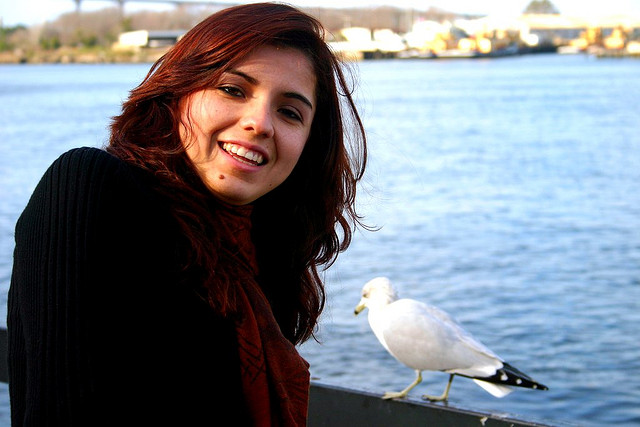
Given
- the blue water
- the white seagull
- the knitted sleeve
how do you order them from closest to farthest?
the knitted sleeve
the white seagull
the blue water

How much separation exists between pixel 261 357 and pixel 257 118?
0.36 metres

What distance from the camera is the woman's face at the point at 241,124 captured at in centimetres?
136

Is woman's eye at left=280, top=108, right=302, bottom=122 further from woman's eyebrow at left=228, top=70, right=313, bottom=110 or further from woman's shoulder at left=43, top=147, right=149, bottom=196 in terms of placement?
woman's shoulder at left=43, top=147, right=149, bottom=196

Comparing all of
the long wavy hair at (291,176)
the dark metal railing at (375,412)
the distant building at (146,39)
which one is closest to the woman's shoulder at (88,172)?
the long wavy hair at (291,176)

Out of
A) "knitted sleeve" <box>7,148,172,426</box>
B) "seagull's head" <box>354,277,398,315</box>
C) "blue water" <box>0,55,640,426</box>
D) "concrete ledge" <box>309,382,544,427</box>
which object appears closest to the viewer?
"knitted sleeve" <box>7,148,172,426</box>

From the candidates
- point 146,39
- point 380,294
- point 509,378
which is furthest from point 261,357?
point 146,39

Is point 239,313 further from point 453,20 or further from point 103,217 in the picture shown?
point 453,20

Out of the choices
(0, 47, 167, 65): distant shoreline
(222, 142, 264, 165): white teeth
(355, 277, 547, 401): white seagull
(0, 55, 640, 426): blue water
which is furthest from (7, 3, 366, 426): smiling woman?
(0, 47, 167, 65): distant shoreline

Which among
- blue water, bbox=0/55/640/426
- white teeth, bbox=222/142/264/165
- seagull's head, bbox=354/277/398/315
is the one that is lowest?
blue water, bbox=0/55/640/426

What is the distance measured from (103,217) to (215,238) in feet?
0.78

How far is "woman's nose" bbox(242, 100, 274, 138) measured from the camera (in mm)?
1355

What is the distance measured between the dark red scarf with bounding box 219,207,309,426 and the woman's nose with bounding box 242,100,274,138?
15 centimetres

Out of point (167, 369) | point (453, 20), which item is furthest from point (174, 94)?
point (453, 20)

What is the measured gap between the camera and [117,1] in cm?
8675
